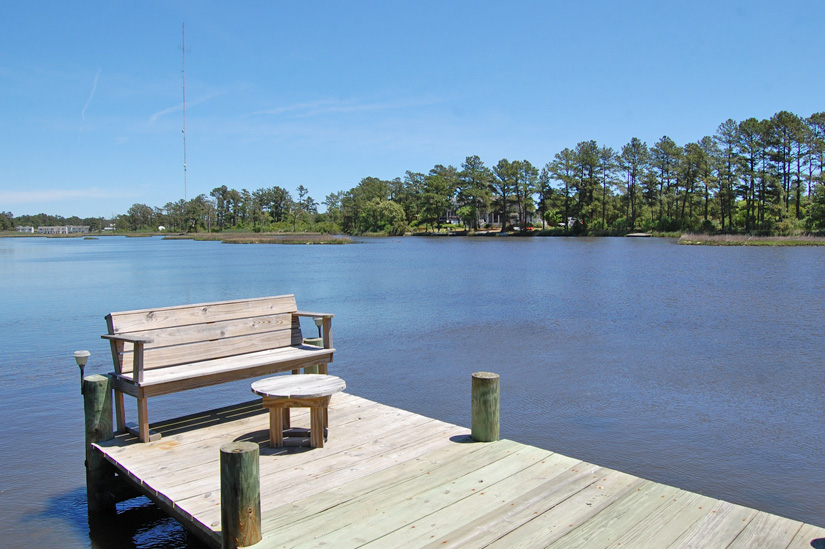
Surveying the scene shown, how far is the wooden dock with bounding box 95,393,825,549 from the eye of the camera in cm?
384

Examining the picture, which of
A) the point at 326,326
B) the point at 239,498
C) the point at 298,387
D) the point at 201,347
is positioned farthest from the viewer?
the point at 326,326

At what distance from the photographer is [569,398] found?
9758mm

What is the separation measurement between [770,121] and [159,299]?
2929 inches

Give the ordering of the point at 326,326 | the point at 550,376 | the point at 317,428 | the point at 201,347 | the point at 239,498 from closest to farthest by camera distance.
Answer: the point at 239,498 < the point at 317,428 < the point at 201,347 < the point at 326,326 < the point at 550,376

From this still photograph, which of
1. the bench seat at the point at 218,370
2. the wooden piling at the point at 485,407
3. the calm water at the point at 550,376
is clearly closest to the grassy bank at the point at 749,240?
the calm water at the point at 550,376

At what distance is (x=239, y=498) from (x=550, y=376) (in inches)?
329

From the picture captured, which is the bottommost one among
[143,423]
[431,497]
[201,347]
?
[431,497]

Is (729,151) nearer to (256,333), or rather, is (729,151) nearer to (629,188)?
(629,188)

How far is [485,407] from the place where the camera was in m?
5.57

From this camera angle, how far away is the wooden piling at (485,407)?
554 cm

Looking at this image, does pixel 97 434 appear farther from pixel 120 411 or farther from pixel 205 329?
pixel 205 329

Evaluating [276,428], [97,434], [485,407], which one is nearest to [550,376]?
[485,407]

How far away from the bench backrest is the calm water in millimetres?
1545

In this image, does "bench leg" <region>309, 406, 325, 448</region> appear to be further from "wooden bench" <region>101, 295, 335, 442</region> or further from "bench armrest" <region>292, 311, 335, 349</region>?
"bench armrest" <region>292, 311, 335, 349</region>
